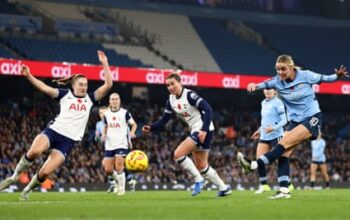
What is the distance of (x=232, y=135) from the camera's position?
42250mm

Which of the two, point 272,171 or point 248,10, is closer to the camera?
point 272,171

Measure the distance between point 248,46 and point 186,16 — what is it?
375cm

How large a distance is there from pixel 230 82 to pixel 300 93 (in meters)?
23.4

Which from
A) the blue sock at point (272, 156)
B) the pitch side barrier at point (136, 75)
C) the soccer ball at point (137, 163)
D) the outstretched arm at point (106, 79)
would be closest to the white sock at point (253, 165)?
the blue sock at point (272, 156)

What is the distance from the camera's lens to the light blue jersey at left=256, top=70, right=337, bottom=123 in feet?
53.1

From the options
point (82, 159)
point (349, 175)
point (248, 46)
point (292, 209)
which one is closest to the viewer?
point (292, 209)

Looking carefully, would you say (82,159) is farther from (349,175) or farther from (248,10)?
(248,10)

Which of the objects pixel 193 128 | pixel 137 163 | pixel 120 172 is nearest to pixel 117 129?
pixel 120 172

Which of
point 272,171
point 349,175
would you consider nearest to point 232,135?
point 272,171

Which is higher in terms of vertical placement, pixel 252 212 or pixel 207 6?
pixel 207 6

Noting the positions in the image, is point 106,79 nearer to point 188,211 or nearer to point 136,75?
point 188,211

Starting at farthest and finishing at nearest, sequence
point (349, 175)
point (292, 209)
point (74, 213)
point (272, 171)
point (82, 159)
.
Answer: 1. point (349, 175)
2. point (272, 171)
3. point (82, 159)
4. point (292, 209)
5. point (74, 213)

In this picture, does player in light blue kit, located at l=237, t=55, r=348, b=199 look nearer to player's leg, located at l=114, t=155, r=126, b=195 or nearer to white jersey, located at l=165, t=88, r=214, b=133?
white jersey, located at l=165, t=88, r=214, b=133

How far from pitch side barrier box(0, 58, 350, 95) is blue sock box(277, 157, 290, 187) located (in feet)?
57.7
